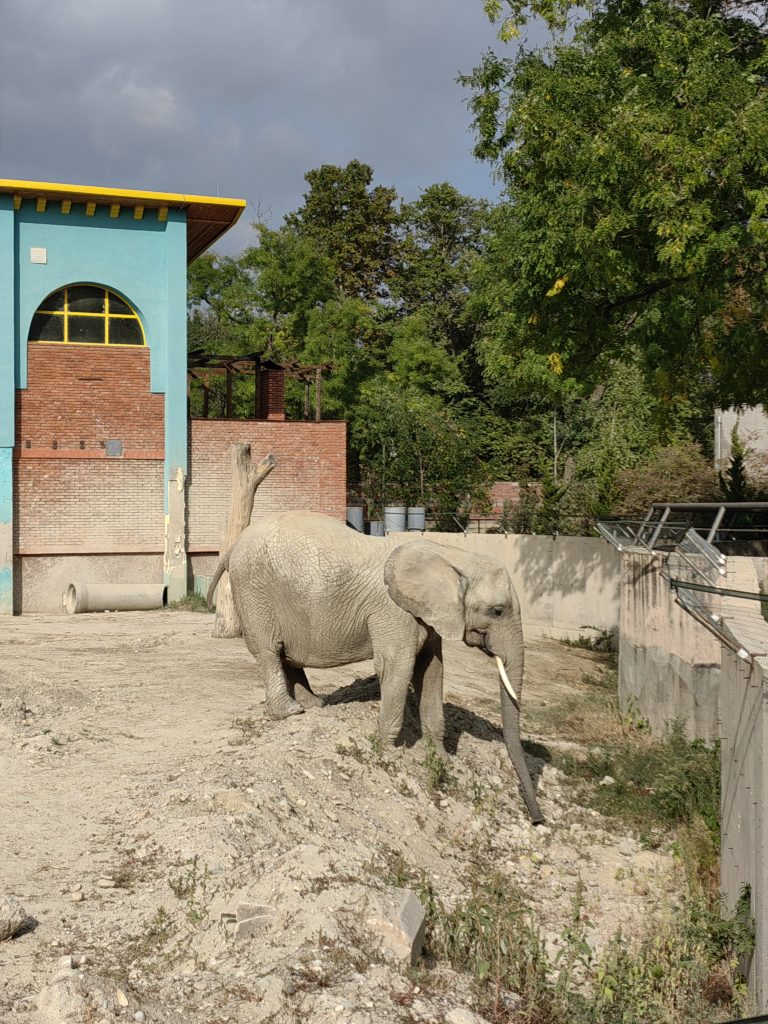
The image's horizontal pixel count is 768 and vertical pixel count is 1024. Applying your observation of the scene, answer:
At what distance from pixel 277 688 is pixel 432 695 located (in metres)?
1.65

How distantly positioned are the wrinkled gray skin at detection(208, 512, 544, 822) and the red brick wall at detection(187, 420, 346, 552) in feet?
39.1

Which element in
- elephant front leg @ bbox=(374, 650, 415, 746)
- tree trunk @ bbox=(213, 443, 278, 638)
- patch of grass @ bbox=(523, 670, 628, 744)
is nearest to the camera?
elephant front leg @ bbox=(374, 650, 415, 746)

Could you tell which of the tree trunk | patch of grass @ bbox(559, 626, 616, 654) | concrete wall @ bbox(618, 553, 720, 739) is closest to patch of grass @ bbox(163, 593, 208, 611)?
the tree trunk

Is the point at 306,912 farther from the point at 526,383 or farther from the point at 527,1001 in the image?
the point at 526,383

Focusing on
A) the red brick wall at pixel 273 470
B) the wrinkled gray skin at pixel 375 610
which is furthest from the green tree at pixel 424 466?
the wrinkled gray skin at pixel 375 610

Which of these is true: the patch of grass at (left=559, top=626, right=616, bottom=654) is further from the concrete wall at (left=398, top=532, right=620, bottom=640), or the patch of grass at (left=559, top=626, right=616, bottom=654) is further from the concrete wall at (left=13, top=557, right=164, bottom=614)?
the concrete wall at (left=13, top=557, right=164, bottom=614)

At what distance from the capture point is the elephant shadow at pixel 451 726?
396 inches

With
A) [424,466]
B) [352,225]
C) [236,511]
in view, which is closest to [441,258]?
[352,225]

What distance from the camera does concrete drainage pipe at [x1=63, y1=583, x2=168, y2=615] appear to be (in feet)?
67.2

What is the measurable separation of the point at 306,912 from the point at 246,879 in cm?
64

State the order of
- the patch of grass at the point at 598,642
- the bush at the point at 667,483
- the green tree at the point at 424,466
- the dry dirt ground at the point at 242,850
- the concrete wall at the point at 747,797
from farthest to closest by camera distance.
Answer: the green tree at the point at 424,466, the bush at the point at 667,483, the patch of grass at the point at 598,642, the concrete wall at the point at 747,797, the dry dirt ground at the point at 242,850

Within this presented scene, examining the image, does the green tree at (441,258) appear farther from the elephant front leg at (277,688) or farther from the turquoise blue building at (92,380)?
the elephant front leg at (277,688)

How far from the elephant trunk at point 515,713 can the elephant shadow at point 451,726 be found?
2.95 ft

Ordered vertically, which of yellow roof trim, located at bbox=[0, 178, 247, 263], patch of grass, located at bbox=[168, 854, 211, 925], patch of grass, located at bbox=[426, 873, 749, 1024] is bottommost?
patch of grass, located at bbox=[426, 873, 749, 1024]
